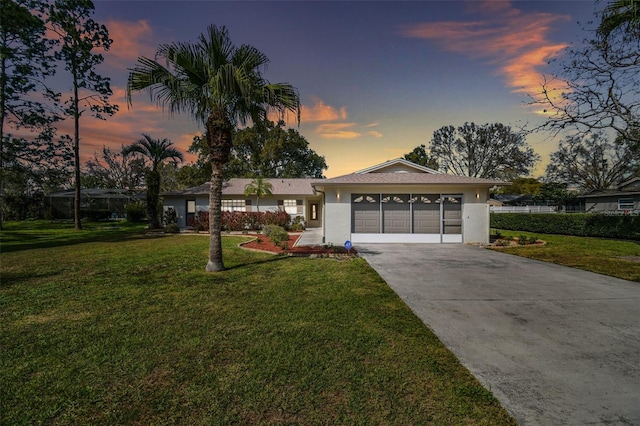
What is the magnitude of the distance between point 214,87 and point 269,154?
28274 millimetres

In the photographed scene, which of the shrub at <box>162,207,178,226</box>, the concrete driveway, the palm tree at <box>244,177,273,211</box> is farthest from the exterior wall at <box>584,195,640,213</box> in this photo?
the shrub at <box>162,207,178,226</box>

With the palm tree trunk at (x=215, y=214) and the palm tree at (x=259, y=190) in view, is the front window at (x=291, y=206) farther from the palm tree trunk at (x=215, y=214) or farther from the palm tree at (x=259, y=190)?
the palm tree trunk at (x=215, y=214)

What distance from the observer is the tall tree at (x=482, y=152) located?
37812 millimetres

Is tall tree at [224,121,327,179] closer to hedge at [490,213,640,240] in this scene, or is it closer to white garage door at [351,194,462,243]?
white garage door at [351,194,462,243]

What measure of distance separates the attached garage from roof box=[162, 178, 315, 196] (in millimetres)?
8999

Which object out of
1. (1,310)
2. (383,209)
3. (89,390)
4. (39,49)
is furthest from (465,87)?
(39,49)

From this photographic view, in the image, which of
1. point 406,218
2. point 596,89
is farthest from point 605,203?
point 406,218

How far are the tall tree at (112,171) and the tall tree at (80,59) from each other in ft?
91.5

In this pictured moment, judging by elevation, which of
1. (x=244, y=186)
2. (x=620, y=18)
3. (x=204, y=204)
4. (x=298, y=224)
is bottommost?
(x=298, y=224)

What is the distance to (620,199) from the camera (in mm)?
24859

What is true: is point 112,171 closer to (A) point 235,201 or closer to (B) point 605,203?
(A) point 235,201

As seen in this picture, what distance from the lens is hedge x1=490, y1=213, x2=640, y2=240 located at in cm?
1374

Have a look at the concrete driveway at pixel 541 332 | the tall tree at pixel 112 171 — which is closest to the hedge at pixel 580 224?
the concrete driveway at pixel 541 332

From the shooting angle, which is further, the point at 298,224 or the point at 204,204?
the point at 204,204
